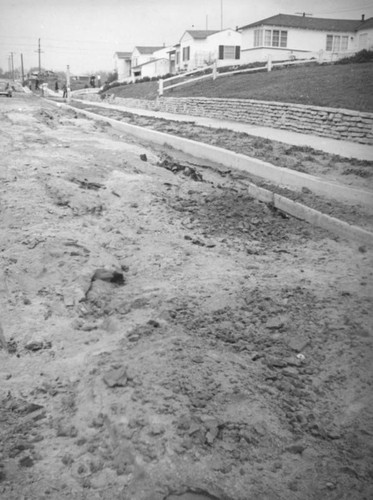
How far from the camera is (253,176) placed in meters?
8.45

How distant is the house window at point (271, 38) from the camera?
3399 cm

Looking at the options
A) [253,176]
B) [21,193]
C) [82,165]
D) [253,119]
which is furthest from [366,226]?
[253,119]

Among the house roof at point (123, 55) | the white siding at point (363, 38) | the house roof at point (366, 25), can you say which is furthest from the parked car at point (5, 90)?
the house roof at point (123, 55)

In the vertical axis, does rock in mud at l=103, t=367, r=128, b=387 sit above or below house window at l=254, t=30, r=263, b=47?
below

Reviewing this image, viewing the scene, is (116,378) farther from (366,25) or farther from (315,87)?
(366,25)

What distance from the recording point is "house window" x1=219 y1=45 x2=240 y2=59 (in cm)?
4419

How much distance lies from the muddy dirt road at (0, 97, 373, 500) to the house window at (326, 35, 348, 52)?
117ft

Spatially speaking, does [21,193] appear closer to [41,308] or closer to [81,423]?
[41,308]

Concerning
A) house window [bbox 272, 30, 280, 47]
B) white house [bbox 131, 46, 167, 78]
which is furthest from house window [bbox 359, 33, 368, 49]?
white house [bbox 131, 46, 167, 78]

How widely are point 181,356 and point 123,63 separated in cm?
6731

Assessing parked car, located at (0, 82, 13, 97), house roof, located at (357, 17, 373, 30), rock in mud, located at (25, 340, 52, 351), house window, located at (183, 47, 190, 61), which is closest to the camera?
rock in mud, located at (25, 340, 52, 351)

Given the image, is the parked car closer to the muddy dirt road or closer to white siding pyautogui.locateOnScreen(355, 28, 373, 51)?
white siding pyautogui.locateOnScreen(355, 28, 373, 51)

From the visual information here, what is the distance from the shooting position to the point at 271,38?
112 ft

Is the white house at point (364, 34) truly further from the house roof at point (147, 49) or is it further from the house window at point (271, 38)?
the house roof at point (147, 49)
